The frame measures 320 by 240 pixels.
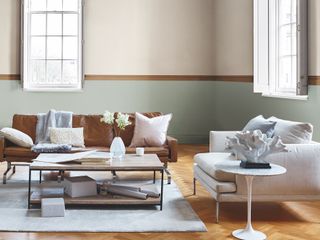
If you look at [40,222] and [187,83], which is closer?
[40,222]

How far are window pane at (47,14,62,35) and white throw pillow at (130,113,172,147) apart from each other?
336cm

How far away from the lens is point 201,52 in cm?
844

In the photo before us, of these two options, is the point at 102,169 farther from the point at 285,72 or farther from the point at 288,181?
the point at 285,72

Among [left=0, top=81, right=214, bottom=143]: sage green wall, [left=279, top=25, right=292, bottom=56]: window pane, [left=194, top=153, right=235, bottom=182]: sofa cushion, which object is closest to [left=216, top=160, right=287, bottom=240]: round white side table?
[left=194, top=153, right=235, bottom=182]: sofa cushion

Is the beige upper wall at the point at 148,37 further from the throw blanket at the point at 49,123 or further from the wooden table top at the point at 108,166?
the wooden table top at the point at 108,166

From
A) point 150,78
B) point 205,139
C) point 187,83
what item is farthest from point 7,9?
point 205,139

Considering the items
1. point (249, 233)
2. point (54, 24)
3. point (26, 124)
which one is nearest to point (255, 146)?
point (249, 233)

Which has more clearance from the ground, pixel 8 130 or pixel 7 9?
pixel 7 9

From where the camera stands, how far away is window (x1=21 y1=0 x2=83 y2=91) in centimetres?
812

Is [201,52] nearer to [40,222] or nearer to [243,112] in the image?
[243,112]

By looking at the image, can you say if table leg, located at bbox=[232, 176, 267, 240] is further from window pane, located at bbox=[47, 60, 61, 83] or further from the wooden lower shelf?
window pane, located at bbox=[47, 60, 61, 83]

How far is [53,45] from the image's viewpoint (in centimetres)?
821

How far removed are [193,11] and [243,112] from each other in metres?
2.20

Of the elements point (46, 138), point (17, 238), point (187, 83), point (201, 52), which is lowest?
point (17, 238)
